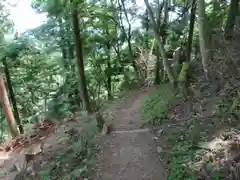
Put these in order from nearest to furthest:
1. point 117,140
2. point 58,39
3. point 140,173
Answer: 1. point 140,173
2. point 117,140
3. point 58,39

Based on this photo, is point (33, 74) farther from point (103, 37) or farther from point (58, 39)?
point (103, 37)

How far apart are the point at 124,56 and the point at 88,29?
8.32 feet

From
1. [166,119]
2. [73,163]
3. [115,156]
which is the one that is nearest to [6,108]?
[73,163]

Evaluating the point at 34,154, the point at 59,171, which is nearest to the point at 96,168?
the point at 59,171

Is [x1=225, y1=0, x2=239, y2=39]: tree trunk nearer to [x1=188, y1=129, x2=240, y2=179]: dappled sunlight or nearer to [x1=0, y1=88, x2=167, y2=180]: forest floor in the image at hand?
[x1=0, y1=88, x2=167, y2=180]: forest floor

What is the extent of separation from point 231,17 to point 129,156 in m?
5.57

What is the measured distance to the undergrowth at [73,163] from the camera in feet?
17.3

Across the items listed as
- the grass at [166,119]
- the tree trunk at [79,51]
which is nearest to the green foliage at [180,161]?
the grass at [166,119]

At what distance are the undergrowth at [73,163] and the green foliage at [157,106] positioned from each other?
1823mm

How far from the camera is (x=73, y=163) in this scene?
5.82 metres

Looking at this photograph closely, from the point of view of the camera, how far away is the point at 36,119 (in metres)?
12.4

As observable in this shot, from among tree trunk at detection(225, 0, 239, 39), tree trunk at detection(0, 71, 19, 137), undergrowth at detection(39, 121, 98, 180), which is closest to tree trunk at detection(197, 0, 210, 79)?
tree trunk at detection(225, 0, 239, 39)

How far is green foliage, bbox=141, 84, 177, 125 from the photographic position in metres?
7.16

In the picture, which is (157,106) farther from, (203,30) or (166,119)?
(203,30)
